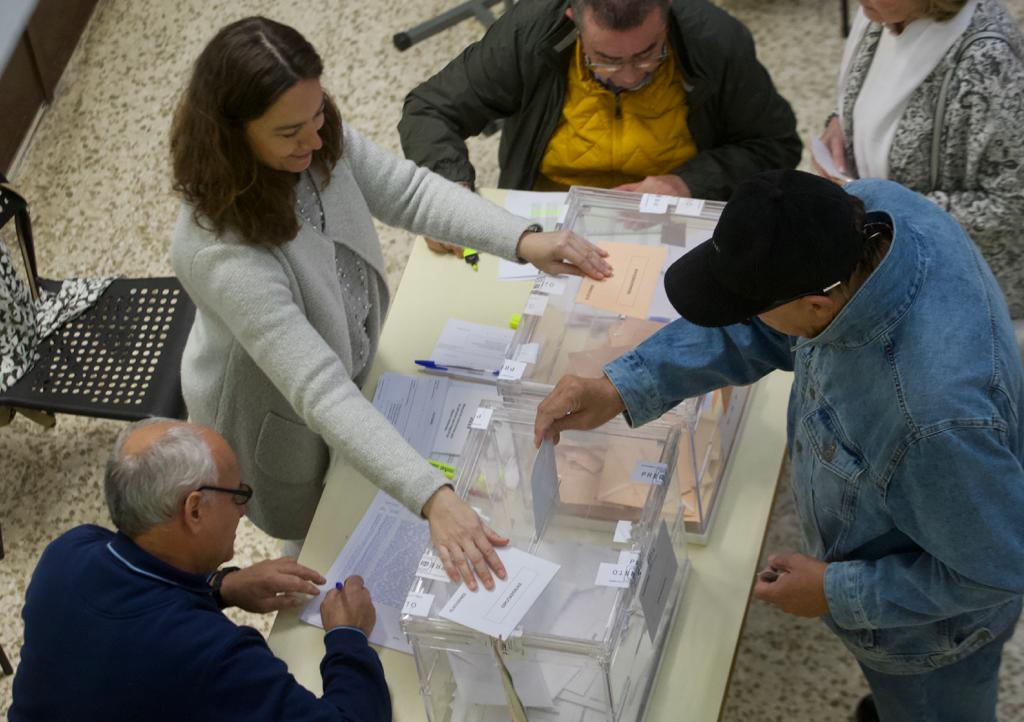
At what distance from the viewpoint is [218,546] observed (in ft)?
6.66

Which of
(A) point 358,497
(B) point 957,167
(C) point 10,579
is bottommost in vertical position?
(C) point 10,579

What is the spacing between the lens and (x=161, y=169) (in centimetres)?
444

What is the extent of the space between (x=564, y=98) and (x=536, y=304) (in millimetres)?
696

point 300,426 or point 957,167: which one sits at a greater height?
point 957,167

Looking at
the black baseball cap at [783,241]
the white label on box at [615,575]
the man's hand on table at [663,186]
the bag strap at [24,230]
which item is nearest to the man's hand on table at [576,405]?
the white label on box at [615,575]

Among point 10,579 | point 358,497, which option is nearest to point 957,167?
point 358,497

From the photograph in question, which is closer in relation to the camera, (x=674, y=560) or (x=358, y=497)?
(x=674, y=560)

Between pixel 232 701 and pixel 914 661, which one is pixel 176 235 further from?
pixel 914 661

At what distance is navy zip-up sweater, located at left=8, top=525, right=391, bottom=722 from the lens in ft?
5.88

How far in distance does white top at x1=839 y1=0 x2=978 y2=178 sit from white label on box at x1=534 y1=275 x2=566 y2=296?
0.80m

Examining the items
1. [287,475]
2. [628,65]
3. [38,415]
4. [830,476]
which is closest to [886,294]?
[830,476]

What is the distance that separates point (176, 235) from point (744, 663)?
183 cm

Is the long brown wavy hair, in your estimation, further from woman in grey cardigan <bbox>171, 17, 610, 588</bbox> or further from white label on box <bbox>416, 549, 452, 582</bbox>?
white label on box <bbox>416, 549, 452, 582</bbox>

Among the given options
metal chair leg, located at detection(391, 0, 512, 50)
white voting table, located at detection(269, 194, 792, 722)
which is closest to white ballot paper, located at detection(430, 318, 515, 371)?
white voting table, located at detection(269, 194, 792, 722)
